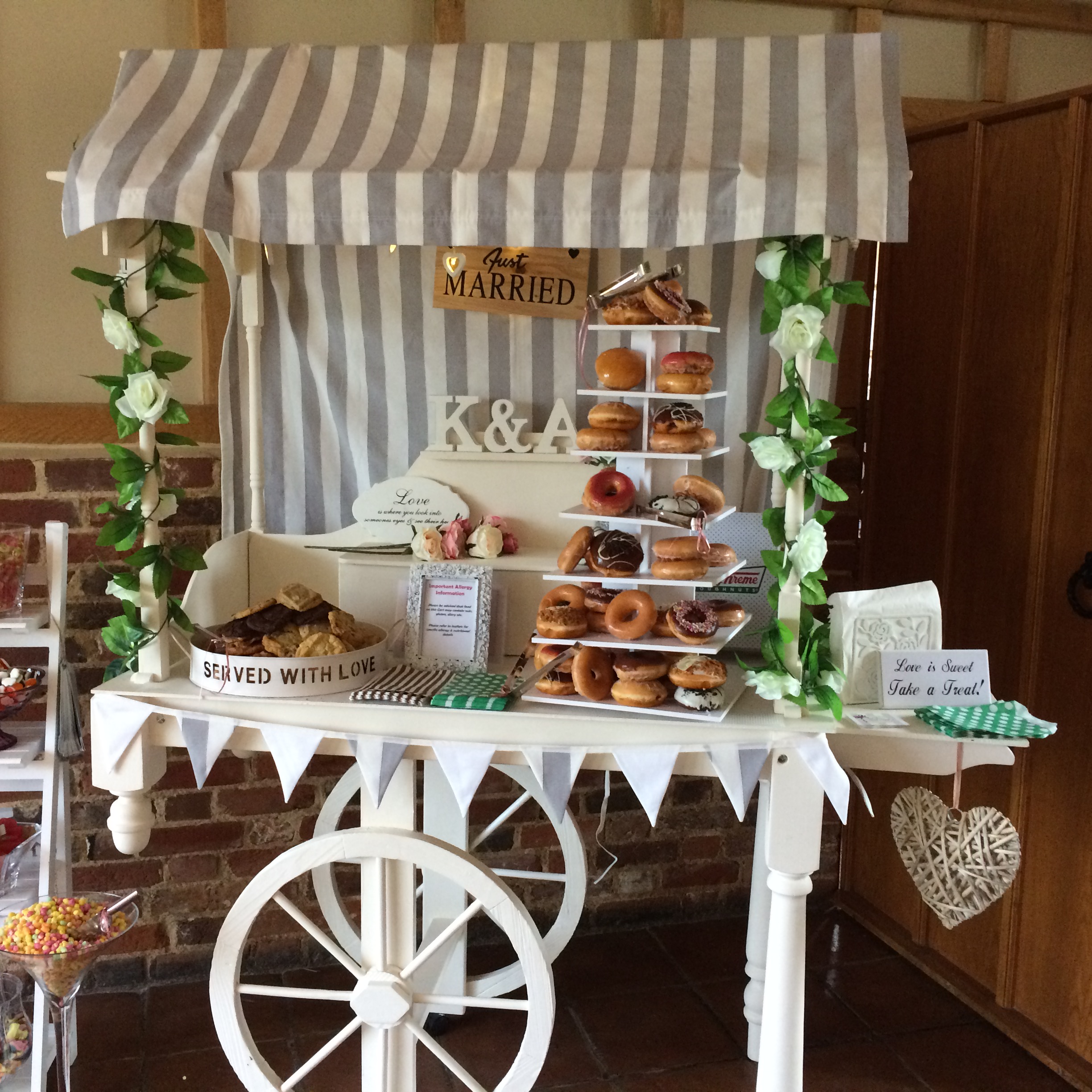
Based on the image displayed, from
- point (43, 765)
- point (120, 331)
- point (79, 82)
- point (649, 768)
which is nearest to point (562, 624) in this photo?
point (649, 768)

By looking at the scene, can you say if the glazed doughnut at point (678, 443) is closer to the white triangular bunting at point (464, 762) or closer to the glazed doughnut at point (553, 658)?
the glazed doughnut at point (553, 658)

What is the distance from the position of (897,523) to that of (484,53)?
1547 millimetres

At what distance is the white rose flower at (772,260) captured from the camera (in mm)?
1722

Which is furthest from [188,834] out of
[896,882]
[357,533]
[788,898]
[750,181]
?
[750,181]

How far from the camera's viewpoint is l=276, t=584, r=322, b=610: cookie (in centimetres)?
199

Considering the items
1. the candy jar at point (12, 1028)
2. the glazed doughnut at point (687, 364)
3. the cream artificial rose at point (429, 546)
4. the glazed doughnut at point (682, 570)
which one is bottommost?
the candy jar at point (12, 1028)

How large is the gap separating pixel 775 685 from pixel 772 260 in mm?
689

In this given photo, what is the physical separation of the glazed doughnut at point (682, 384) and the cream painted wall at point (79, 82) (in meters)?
1.25

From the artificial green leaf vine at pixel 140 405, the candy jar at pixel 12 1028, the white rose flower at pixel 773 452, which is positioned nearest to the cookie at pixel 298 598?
the artificial green leaf vine at pixel 140 405

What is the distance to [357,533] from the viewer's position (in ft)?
7.66

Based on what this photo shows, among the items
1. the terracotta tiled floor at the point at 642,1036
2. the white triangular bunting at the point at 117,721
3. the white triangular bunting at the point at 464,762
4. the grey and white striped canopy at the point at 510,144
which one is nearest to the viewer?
the grey and white striped canopy at the point at 510,144

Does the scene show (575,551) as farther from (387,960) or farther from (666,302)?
(387,960)

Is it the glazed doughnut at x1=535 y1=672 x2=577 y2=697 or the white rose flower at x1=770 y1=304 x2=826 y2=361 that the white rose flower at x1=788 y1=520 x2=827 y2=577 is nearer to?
the white rose flower at x1=770 y1=304 x2=826 y2=361

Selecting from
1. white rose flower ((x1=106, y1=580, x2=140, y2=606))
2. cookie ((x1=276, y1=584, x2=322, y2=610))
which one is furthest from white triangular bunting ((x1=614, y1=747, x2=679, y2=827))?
white rose flower ((x1=106, y1=580, x2=140, y2=606))
